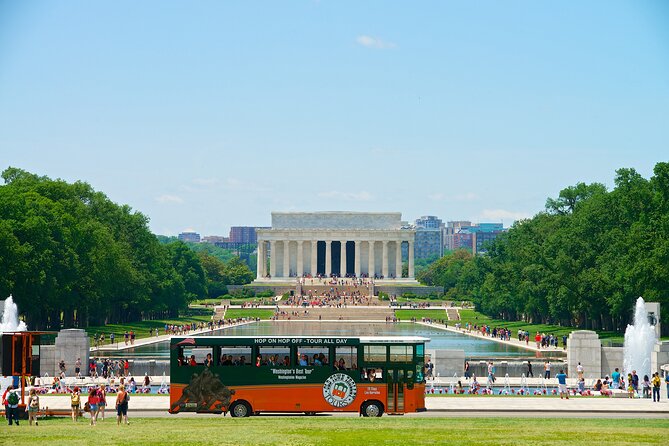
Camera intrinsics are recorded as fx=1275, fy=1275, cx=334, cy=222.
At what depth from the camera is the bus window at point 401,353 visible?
132ft

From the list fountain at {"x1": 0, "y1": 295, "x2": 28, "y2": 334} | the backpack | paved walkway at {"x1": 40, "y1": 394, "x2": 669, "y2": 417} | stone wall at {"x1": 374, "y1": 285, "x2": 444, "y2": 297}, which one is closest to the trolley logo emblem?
paved walkway at {"x1": 40, "y1": 394, "x2": 669, "y2": 417}

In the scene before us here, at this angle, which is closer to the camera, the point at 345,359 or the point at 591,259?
the point at 345,359

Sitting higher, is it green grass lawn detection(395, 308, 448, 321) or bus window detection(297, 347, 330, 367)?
green grass lawn detection(395, 308, 448, 321)

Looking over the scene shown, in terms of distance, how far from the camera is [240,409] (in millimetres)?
40406

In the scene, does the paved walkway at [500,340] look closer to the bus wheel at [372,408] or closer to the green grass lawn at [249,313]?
the green grass lawn at [249,313]

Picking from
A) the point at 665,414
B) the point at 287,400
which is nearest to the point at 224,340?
the point at 287,400

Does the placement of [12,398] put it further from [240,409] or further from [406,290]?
[406,290]

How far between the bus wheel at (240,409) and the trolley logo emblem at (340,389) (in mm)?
2485

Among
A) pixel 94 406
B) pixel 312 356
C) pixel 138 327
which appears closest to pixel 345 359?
Result: pixel 312 356

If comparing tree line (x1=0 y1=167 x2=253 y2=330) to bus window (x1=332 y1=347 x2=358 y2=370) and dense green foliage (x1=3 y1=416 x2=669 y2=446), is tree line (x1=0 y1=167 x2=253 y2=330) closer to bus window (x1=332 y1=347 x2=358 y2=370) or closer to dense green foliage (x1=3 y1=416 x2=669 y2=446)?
bus window (x1=332 y1=347 x2=358 y2=370)

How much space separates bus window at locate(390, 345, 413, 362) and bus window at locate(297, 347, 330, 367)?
2.06 m

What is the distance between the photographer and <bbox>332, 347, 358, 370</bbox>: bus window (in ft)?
132

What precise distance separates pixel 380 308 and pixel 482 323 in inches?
713

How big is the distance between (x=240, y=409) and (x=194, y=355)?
88.5 inches
